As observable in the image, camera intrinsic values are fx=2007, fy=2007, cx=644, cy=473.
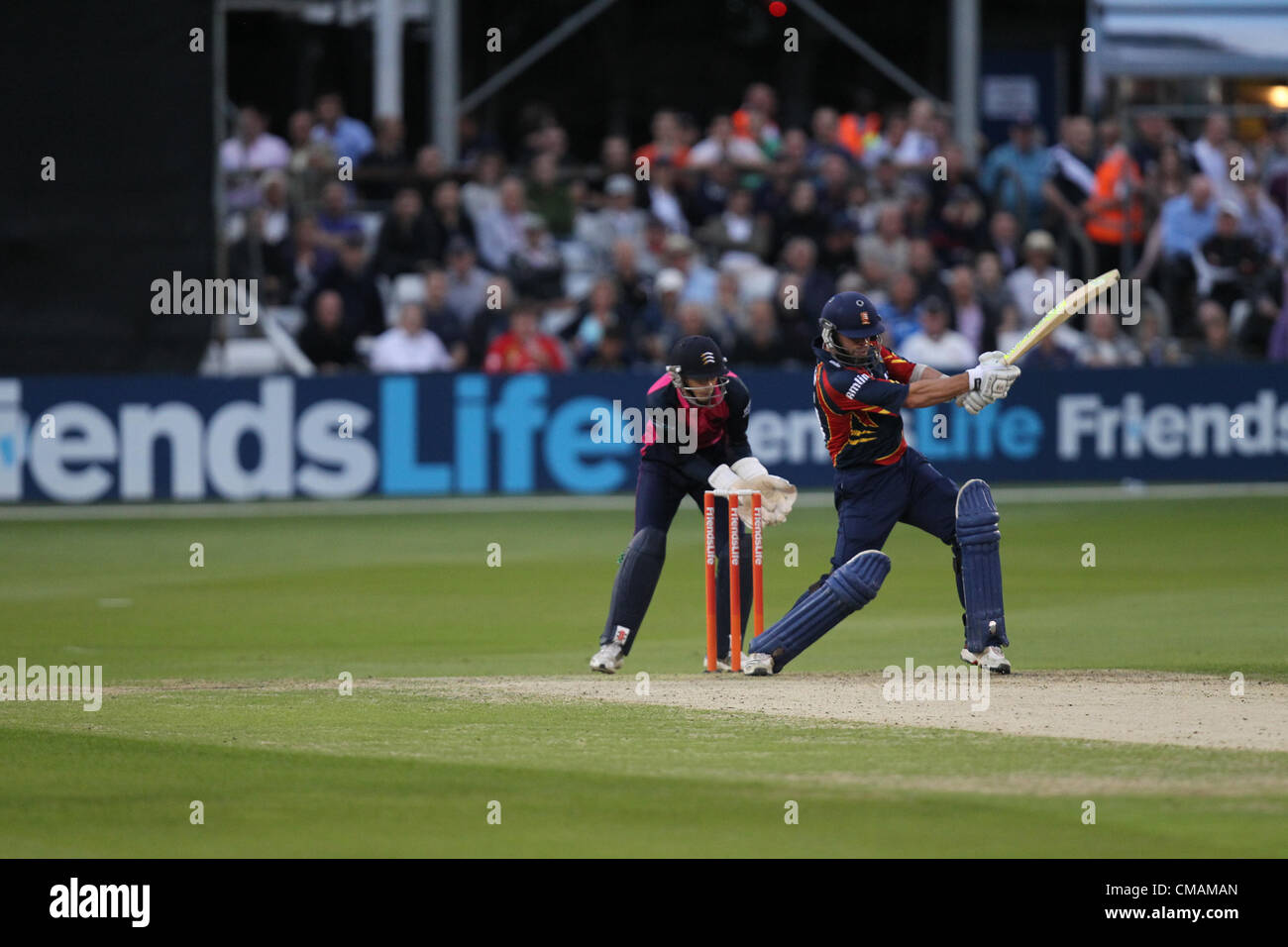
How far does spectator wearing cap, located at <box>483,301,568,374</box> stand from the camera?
2188 centimetres

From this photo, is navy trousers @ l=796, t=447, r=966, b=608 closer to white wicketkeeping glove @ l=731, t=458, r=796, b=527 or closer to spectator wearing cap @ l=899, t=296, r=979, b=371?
white wicketkeeping glove @ l=731, t=458, r=796, b=527

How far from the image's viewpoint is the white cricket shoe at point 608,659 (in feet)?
38.7

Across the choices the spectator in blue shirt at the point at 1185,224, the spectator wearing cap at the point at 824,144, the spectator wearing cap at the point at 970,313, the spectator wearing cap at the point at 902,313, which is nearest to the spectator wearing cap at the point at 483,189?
the spectator wearing cap at the point at 824,144

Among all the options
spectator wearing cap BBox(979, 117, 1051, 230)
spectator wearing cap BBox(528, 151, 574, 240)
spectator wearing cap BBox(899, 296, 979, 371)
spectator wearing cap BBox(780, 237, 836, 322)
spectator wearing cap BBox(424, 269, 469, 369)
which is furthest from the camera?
spectator wearing cap BBox(979, 117, 1051, 230)

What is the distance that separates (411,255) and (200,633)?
32.1 ft

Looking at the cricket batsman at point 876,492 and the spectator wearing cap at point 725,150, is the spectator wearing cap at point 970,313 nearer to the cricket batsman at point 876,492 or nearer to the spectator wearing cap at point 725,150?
the spectator wearing cap at point 725,150

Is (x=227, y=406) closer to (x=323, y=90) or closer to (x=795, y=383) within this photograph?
(x=795, y=383)

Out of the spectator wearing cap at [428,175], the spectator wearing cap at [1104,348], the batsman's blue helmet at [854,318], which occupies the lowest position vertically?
the batsman's blue helmet at [854,318]

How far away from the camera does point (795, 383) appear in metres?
22.0

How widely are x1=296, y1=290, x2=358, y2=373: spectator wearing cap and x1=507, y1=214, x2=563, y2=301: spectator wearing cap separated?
6.79 ft

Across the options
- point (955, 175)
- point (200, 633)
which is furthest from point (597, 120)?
point (200, 633)

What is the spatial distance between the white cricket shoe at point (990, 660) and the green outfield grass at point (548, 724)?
2.13 feet

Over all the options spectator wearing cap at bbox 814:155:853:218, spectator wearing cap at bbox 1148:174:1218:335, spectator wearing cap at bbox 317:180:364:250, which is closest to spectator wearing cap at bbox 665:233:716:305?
spectator wearing cap at bbox 814:155:853:218

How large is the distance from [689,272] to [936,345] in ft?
9.77
